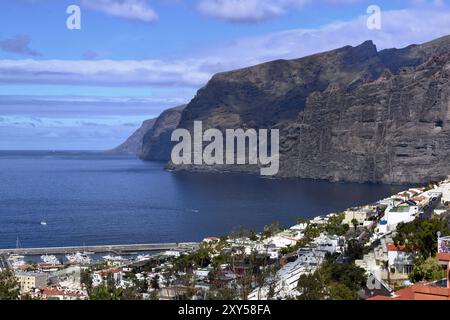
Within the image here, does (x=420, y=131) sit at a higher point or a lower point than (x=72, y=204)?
higher

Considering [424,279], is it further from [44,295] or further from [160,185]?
[160,185]

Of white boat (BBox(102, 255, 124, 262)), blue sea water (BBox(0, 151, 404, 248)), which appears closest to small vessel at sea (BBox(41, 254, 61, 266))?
white boat (BBox(102, 255, 124, 262))

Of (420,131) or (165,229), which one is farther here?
(420,131)

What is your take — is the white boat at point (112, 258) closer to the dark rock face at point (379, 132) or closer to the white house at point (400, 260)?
the white house at point (400, 260)

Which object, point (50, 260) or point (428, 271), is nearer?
point (428, 271)

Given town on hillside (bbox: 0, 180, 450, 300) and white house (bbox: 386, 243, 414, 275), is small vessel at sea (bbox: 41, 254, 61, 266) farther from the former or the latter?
white house (bbox: 386, 243, 414, 275)

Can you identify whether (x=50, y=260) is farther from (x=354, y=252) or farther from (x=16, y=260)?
(x=354, y=252)

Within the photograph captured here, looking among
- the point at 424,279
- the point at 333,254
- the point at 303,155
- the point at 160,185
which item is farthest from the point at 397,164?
the point at 424,279

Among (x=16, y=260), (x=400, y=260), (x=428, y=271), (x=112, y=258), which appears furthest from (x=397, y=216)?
(x=16, y=260)
